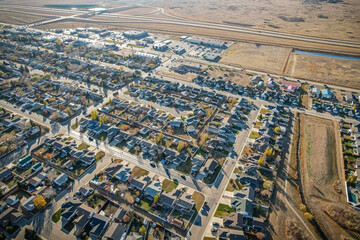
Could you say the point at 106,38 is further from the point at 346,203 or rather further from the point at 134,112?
the point at 346,203

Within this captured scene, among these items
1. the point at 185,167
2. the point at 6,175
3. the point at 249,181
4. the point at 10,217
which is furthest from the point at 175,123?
the point at 6,175

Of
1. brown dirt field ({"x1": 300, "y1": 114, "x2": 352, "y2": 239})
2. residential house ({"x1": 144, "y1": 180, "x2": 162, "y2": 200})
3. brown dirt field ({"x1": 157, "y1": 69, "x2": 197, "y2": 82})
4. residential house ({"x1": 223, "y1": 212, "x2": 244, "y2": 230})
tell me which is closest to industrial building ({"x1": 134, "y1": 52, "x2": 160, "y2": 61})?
brown dirt field ({"x1": 157, "y1": 69, "x2": 197, "y2": 82})

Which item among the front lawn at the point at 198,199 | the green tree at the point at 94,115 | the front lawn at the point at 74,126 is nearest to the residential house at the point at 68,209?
the front lawn at the point at 198,199

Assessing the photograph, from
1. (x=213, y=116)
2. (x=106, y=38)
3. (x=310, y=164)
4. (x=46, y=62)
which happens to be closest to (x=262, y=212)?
(x=310, y=164)

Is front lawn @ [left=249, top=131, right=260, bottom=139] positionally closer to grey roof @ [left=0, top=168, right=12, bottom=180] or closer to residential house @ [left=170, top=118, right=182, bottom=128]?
residential house @ [left=170, top=118, right=182, bottom=128]

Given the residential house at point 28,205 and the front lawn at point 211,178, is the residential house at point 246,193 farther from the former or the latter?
the residential house at point 28,205
